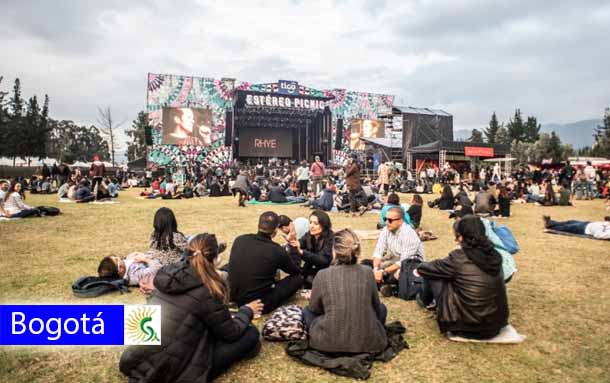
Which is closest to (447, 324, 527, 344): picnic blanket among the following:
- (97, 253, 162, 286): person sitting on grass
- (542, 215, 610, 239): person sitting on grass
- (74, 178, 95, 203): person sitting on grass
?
(97, 253, 162, 286): person sitting on grass

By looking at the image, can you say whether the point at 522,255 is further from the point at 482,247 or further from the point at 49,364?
the point at 49,364

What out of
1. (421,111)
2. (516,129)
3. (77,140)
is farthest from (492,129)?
(77,140)

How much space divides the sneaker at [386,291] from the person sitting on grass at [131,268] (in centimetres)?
230

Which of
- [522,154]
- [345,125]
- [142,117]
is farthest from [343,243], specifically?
[142,117]

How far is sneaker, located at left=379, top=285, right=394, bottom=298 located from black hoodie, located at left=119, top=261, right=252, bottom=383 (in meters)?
2.24

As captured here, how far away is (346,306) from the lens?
2670 millimetres

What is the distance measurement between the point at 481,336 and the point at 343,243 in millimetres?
1388

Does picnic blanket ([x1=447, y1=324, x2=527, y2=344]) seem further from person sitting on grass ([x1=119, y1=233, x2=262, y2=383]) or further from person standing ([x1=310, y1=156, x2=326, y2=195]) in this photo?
person standing ([x1=310, y1=156, x2=326, y2=195])

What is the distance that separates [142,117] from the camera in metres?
58.1

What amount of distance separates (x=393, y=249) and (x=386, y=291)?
0.44m

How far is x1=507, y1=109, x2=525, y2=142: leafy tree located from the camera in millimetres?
58031

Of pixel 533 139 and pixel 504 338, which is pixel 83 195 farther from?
pixel 533 139

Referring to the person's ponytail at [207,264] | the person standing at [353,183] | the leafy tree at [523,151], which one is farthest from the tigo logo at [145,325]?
the leafy tree at [523,151]

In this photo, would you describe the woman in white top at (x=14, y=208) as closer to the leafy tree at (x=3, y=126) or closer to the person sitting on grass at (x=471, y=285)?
the person sitting on grass at (x=471, y=285)
